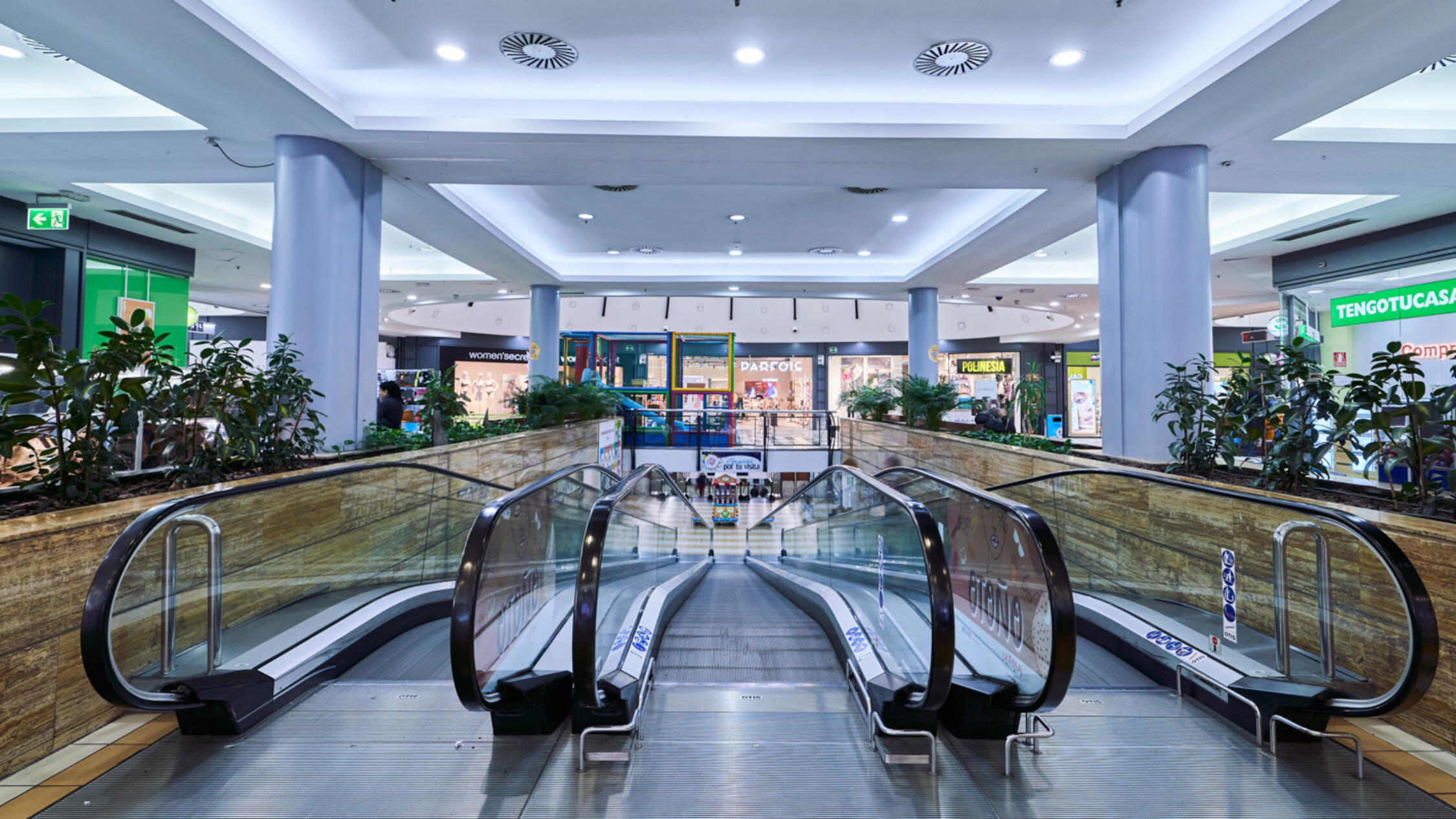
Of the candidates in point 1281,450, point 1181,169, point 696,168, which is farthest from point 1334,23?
point 696,168

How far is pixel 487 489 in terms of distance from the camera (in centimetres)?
582

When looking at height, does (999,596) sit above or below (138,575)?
below

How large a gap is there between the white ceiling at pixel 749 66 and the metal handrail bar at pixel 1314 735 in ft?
13.4

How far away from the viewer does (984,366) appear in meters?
24.2

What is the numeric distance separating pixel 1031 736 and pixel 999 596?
0.58 meters

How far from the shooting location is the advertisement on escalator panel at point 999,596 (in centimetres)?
243

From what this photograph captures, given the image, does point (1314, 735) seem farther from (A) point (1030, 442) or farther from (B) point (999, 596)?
(A) point (1030, 442)

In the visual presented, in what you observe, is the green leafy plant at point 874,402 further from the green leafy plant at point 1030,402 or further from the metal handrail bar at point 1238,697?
the metal handrail bar at point 1238,697

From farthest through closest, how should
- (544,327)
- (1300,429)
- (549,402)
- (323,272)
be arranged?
(544,327) → (549,402) → (323,272) → (1300,429)

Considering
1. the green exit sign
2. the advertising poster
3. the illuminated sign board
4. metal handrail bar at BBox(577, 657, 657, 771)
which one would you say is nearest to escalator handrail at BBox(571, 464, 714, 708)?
metal handrail bar at BBox(577, 657, 657, 771)

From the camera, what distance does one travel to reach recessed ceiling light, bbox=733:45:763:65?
5227mm

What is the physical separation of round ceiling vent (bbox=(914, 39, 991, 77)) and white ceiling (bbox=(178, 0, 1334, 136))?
8 cm

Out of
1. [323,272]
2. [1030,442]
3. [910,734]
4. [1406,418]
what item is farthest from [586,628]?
[1030,442]

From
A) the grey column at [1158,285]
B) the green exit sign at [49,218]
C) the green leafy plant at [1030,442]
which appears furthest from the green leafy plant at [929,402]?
the green exit sign at [49,218]
